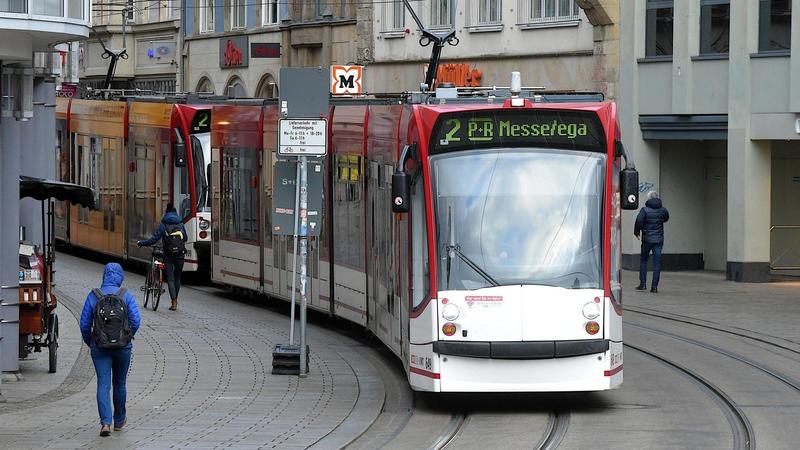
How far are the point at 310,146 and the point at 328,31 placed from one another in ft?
103

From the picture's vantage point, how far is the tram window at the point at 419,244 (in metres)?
15.8

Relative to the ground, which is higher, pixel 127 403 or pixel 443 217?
pixel 443 217

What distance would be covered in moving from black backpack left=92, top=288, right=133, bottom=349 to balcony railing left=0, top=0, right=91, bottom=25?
10.0 feet

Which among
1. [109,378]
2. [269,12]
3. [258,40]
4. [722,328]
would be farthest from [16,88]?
[258,40]

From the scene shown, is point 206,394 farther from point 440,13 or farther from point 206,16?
point 206,16

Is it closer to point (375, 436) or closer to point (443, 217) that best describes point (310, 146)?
point (443, 217)

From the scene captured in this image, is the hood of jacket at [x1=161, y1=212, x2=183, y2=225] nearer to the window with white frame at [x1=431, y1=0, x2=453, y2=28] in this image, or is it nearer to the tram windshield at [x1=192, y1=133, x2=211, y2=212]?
the tram windshield at [x1=192, y1=133, x2=211, y2=212]

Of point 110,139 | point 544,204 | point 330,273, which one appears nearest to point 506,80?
point 110,139

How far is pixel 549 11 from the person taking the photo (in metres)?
Answer: 38.6

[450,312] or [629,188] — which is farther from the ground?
[629,188]

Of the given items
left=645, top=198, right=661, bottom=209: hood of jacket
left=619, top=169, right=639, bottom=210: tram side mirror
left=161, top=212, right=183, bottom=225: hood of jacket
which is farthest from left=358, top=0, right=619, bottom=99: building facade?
left=619, top=169, right=639, bottom=210: tram side mirror

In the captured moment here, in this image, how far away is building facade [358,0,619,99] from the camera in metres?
35.8

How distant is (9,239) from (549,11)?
22.9 meters

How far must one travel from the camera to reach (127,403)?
16234mm
